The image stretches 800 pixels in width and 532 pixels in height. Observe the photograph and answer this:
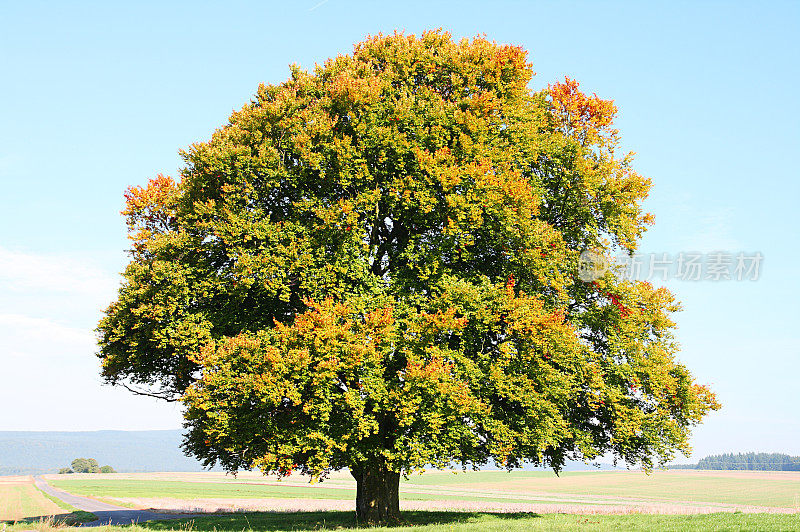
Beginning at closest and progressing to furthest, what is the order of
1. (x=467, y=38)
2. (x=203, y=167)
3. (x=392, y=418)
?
(x=392, y=418), (x=203, y=167), (x=467, y=38)

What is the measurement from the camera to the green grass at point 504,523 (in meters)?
20.1

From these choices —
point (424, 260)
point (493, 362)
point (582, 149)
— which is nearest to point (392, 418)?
point (493, 362)

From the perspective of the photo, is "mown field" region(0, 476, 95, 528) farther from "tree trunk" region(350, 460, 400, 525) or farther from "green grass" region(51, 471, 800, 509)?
"tree trunk" region(350, 460, 400, 525)

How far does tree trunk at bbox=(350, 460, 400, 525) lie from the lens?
84.1 feet

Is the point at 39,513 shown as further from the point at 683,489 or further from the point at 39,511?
the point at 683,489

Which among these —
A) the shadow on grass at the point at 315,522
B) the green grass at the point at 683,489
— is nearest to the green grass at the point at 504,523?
the shadow on grass at the point at 315,522

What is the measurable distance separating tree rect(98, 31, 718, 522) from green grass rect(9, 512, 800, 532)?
237 cm

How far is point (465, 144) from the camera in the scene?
23953mm

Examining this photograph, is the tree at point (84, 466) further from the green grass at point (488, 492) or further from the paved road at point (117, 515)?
the paved road at point (117, 515)

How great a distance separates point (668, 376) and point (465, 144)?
13.7 meters

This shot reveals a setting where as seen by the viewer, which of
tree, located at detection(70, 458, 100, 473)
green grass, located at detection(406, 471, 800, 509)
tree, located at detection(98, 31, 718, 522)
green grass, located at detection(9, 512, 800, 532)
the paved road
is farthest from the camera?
tree, located at detection(70, 458, 100, 473)

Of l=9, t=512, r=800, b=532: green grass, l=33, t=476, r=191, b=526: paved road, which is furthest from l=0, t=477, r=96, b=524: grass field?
l=9, t=512, r=800, b=532: green grass

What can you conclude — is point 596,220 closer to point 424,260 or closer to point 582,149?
point 582,149

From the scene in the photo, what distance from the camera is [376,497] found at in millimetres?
25844
